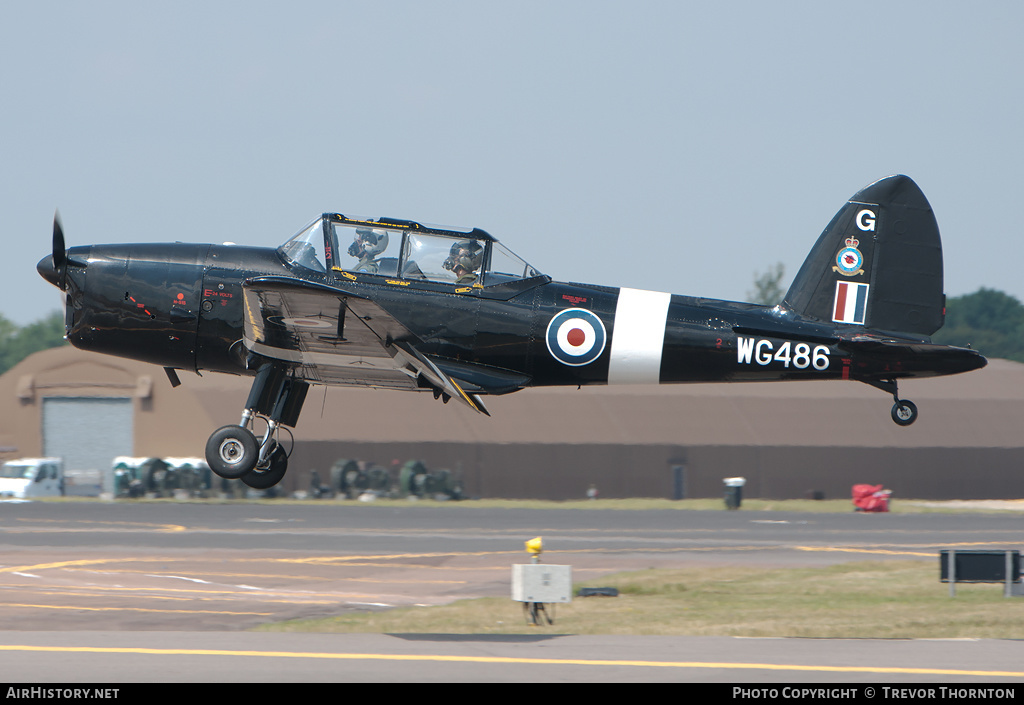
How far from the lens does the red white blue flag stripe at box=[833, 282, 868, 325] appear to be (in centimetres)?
1310

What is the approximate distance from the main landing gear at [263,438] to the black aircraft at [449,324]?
0.06 ft

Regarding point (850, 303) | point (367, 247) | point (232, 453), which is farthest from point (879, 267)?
point (232, 453)

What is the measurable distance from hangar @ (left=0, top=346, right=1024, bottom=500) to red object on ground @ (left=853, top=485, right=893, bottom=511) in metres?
2.94

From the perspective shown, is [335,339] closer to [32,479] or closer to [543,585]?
[543,585]

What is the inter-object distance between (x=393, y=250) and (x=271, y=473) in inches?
113

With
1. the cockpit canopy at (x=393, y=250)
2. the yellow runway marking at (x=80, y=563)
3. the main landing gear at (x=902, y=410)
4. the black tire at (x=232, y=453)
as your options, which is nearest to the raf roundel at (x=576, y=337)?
the cockpit canopy at (x=393, y=250)

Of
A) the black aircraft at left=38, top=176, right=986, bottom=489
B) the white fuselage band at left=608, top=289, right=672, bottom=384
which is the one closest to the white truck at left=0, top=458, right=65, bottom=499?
the black aircraft at left=38, top=176, right=986, bottom=489

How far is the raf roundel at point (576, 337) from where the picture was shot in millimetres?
12789

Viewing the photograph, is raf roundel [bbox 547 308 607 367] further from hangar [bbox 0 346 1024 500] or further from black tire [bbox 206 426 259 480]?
hangar [bbox 0 346 1024 500]

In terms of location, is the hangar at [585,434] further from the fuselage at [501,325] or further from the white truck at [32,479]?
the fuselage at [501,325]

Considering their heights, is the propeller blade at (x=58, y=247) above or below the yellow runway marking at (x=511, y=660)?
above
